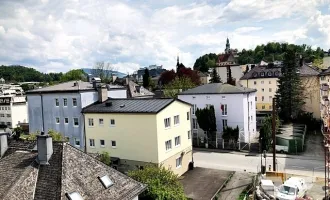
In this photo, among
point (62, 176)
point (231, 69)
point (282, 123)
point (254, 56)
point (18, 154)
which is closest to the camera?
point (62, 176)

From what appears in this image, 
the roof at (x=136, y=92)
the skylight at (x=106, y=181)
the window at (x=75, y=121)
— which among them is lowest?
the skylight at (x=106, y=181)

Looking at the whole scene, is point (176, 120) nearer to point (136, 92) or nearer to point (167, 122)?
point (167, 122)

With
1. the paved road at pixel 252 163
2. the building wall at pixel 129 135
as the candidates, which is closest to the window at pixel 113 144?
the building wall at pixel 129 135

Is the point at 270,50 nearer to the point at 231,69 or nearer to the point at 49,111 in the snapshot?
the point at 231,69

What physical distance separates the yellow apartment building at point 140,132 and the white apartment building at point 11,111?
50665mm

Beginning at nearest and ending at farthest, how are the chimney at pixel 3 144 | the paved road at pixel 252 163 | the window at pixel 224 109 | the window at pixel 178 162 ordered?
the chimney at pixel 3 144
the window at pixel 178 162
the paved road at pixel 252 163
the window at pixel 224 109

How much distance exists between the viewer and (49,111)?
126ft

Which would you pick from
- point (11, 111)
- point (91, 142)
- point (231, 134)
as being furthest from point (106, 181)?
point (11, 111)

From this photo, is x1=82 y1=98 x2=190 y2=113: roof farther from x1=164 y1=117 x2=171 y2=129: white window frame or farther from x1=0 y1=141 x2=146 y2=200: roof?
x1=0 y1=141 x2=146 y2=200: roof

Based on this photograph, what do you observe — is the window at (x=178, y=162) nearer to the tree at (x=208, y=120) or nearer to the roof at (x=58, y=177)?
the tree at (x=208, y=120)

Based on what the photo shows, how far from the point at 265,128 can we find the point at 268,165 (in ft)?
22.7

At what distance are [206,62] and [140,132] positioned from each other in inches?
5241

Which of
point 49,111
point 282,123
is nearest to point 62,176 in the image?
point 49,111

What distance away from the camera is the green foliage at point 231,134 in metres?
43.5
